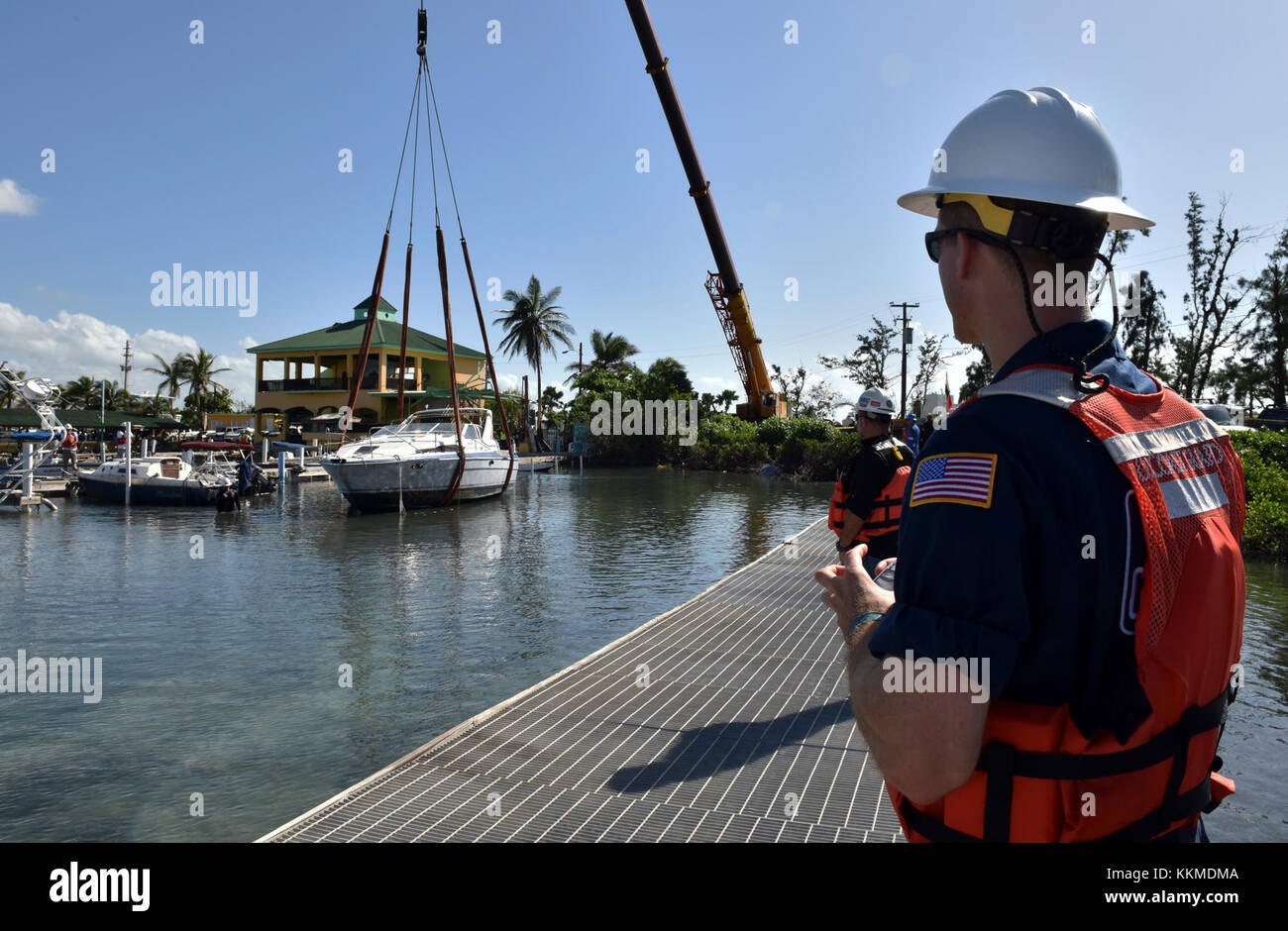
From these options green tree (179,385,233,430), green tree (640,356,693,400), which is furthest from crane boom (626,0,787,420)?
green tree (179,385,233,430)

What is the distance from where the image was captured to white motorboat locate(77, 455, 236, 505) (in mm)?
24766

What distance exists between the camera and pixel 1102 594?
1.26 metres

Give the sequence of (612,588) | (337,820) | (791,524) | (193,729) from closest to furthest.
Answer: (337,820) < (193,729) < (612,588) < (791,524)

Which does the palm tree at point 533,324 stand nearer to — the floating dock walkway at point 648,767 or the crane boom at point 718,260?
the crane boom at point 718,260

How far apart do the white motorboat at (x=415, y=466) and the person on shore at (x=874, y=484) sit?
19.4 metres

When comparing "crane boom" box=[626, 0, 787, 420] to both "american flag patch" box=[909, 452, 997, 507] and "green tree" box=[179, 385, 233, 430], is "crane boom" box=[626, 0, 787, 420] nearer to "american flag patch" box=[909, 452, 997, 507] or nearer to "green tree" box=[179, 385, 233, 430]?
"american flag patch" box=[909, 452, 997, 507]

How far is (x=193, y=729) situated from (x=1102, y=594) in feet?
23.2

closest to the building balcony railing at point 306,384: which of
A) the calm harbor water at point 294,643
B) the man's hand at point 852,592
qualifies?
the calm harbor water at point 294,643

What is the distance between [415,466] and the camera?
2397cm
